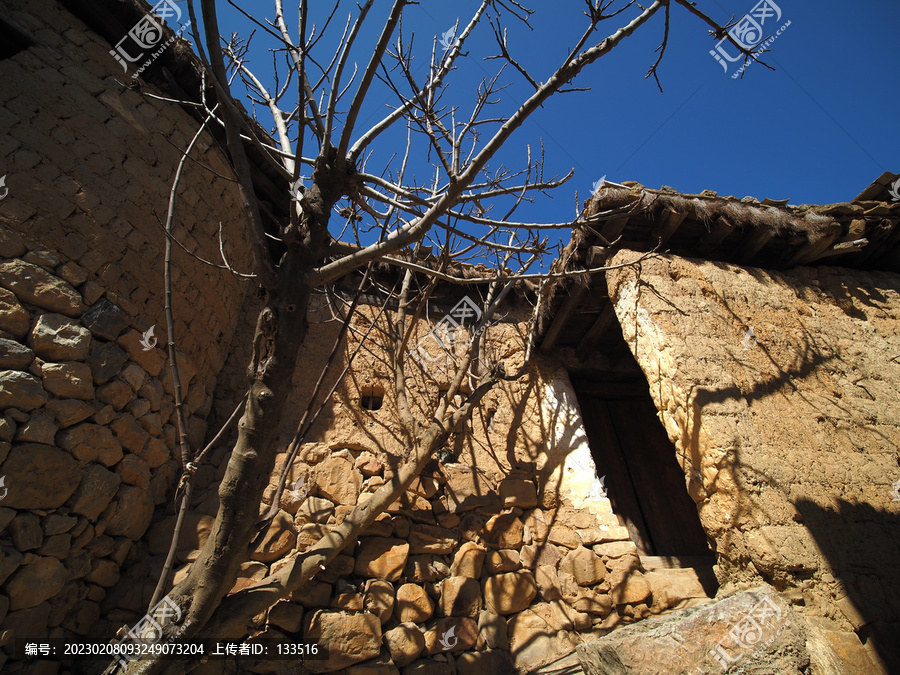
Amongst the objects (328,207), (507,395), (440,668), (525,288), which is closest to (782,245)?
(525,288)

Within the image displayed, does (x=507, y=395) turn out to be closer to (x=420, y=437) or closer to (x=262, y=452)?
(x=420, y=437)

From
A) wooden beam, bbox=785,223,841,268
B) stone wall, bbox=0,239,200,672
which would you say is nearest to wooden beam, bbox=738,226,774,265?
wooden beam, bbox=785,223,841,268

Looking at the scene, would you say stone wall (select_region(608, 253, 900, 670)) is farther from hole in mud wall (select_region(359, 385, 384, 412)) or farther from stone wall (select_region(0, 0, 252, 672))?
stone wall (select_region(0, 0, 252, 672))

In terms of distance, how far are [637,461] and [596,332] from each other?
1483mm

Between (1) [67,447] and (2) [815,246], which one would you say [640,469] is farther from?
(1) [67,447]

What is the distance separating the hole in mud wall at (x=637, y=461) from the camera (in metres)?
4.28

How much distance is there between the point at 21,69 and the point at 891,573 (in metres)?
5.78

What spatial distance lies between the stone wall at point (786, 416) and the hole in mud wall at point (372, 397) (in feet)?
7.24

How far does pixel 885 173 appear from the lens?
13.1ft

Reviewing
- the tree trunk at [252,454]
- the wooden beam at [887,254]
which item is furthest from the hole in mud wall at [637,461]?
the tree trunk at [252,454]

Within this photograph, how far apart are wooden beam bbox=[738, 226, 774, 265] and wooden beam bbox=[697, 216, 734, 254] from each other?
9.6 inches

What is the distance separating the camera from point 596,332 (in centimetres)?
457

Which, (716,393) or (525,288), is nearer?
(716,393)

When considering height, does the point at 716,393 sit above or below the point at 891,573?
above
